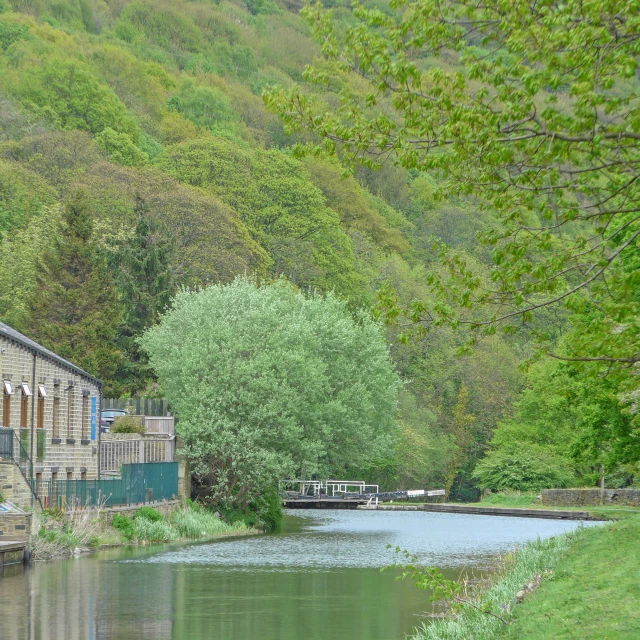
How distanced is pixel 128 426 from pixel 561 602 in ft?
115

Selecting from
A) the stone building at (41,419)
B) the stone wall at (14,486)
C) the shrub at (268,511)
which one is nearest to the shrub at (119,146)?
the shrub at (268,511)

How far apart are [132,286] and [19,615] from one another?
52341 millimetres

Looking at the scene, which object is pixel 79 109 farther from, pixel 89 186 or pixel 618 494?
pixel 618 494

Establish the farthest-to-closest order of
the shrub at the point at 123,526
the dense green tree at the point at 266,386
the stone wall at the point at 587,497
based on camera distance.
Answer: the stone wall at the point at 587,497, the dense green tree at the point at 266,386, the shrub at the point at 123,526

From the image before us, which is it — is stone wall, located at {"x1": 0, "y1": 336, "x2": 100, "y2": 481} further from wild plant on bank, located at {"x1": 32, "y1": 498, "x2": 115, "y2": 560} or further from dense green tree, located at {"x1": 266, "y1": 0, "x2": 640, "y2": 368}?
dense green tree, located at {"x1": 266, "y1": 0, "x2": 640, "y2": 368}

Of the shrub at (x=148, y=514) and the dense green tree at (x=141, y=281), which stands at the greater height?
the dense green tree at (x=141, y=281)

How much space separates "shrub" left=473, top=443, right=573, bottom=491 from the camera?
73.8 meters

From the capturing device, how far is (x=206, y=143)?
95562 millimetres

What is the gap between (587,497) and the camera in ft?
213

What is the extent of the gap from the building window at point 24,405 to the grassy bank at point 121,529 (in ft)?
12.6

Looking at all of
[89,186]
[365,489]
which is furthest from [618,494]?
[89,186]

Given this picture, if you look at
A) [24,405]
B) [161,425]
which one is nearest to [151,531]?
[24,405]

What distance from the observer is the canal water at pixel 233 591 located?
22.3m

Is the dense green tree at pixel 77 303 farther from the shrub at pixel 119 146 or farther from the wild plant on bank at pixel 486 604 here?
the wild plant on bank at pixel 486 604
